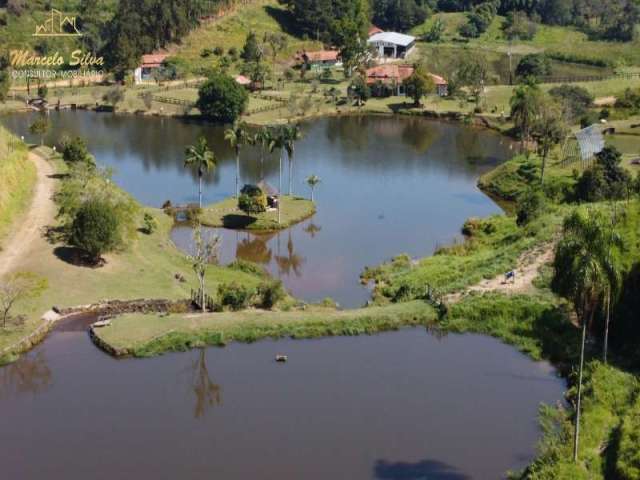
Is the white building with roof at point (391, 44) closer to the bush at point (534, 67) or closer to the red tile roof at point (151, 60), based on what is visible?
the bush at point (534, 67)

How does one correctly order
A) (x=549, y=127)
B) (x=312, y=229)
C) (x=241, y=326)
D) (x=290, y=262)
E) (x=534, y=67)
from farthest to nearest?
(x=534, y=67), (x=549, y=127), (x=312, y=229), (x=290, y=262), (x=241, y=326)

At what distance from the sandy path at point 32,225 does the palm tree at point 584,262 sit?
3445 cm

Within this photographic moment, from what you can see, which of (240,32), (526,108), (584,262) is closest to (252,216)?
(526,108)

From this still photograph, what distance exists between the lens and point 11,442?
37562 mm

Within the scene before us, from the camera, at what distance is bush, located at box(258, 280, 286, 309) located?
A: 172 ft

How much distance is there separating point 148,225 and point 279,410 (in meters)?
28.3

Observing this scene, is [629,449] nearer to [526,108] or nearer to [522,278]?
[522,278]

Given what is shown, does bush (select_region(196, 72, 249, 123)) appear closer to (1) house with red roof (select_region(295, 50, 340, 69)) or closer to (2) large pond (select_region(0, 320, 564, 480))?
(1) house with red roof (select_region(295, 50, 340, 69))

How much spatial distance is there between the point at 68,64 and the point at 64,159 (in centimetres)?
6643

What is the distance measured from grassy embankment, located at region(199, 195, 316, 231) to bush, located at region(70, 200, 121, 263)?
15.1 m

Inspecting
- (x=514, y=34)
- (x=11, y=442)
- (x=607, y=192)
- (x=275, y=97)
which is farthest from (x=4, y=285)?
(x=514, y=34)

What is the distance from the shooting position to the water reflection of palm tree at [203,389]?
136ft

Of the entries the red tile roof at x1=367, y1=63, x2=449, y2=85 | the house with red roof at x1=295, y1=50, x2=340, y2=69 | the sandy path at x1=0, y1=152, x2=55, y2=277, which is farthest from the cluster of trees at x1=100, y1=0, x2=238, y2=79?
the sandy path at x1=0, y1=152, x2=55, y2=277

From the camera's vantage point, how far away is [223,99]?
4365 inches
